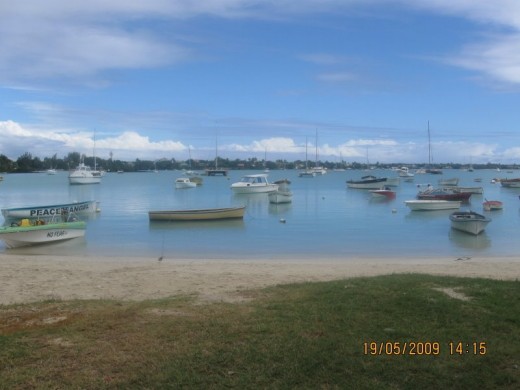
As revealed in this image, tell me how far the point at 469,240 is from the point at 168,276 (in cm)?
1870

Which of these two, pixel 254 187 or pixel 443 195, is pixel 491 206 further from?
pixel 254 187

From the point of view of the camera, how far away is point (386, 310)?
7.27m

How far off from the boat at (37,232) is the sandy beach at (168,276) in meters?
5.07

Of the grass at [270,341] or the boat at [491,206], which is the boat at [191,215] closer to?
the boat at [491,206]

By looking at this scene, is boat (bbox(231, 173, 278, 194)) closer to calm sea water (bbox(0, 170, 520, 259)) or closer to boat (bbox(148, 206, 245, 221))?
calm sea water (bbox(0, 170, 520, 259))

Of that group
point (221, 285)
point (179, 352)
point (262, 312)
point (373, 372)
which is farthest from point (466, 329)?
point (221, 285)

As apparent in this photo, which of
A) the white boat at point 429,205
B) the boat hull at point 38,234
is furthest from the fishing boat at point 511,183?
the boat hull at point 38,234

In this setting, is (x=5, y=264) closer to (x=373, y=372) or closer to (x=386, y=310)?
(x=386, y=310)

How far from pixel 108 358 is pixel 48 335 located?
1.28 m

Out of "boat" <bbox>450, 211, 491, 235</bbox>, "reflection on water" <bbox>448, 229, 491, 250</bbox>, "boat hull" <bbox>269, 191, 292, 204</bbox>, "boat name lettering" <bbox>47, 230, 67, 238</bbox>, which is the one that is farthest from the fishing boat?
"boat name lettering" <bbox>47, 230, 67, 238</bbox>

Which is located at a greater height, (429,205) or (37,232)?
(37,232)

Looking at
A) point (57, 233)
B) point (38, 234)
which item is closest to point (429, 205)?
point (57, 233)

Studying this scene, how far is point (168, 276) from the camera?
552 inches
